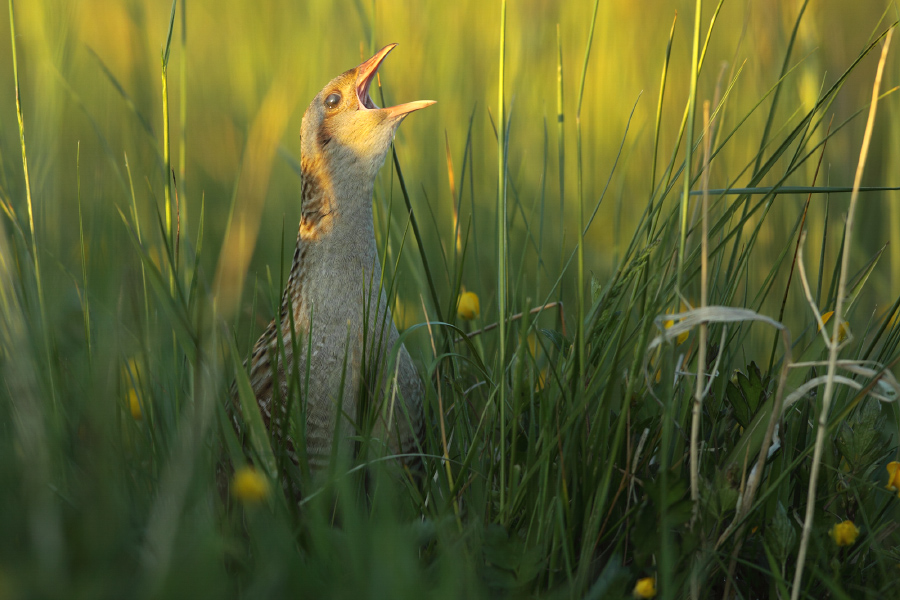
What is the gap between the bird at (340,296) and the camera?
178 centimetres

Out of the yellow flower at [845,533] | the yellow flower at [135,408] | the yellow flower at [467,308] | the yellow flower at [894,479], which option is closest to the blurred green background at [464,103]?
the yellow flower at [467,308]

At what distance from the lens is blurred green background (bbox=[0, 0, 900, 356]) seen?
9.71 feet

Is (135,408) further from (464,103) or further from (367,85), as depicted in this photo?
(464,103)

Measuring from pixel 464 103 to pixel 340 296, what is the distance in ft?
7.07

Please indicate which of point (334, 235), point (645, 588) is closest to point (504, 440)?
point (645, 588)

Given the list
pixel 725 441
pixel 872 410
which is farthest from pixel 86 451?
pixel 872 410

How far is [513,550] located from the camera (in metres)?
1.21

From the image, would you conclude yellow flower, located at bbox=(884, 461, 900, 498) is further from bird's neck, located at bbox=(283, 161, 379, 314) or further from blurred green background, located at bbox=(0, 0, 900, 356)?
Answer: blurred green background, located at bbox=(0, 0, 900, 356)

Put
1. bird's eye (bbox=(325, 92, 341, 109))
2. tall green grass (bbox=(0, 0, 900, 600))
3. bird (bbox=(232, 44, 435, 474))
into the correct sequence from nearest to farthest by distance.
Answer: tall green grass (bbox=(0, 0, 900, 600)) → bird (bbox=(232, 44, 435, 474)) → bird's eye (bbox=(325, 92, 341, 109))

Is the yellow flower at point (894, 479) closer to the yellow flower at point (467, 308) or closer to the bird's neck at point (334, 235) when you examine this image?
the yellow flower at point (467, 308)

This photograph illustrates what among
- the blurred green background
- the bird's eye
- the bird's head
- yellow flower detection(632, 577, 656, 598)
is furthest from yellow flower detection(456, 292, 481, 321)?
yellow flower detection(632, 577, 656, 598)

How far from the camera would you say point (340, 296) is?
6.26 feet

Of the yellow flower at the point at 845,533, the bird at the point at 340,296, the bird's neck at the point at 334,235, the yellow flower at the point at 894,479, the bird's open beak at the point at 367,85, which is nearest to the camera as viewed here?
the yellow flower at the point at 845,533

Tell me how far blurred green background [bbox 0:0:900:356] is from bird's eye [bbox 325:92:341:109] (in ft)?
1.45
